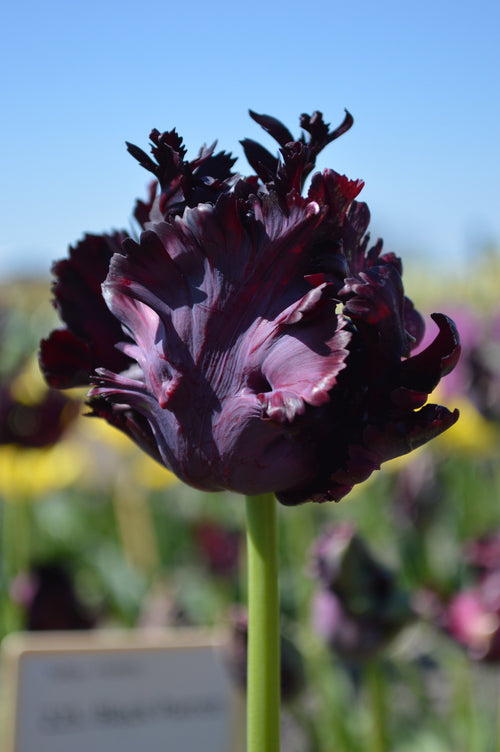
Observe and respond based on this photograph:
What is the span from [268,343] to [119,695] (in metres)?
0.71

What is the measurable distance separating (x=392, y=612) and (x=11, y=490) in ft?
3.02

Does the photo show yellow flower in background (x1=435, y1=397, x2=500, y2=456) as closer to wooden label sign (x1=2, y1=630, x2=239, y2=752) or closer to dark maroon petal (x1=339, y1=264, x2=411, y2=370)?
wooden label sign (x1=2, y1=630, x2=239, y2=752)

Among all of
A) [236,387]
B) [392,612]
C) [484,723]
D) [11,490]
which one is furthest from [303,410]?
[11,490]

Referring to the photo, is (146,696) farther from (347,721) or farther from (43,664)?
(347,721)

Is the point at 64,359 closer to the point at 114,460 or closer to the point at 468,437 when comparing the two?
the point at 468,437

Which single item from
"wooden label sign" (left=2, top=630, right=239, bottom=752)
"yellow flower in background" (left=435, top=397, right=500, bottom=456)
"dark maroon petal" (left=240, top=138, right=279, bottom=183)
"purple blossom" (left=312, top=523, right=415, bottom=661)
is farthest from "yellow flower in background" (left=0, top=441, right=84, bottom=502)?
"dark maroon petal" (left=240, top=138, right=279, bottom=183)

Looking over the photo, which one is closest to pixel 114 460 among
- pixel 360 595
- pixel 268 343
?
pixel 360 595

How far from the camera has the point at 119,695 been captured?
0.95 m

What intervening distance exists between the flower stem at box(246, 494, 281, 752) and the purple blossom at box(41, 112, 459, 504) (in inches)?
0.7

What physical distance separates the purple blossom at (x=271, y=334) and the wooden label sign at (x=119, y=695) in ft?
2.04

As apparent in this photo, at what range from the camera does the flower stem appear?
40cm

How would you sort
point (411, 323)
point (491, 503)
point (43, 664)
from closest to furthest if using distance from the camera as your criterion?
1. point (411, 323)
2. point (43, 664)
3. point (491, 503)

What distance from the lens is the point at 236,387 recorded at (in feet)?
1.23

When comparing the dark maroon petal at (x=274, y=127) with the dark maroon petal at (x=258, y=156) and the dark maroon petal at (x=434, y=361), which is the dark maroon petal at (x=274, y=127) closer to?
the dark maroon petal at (x=258, y=156)
